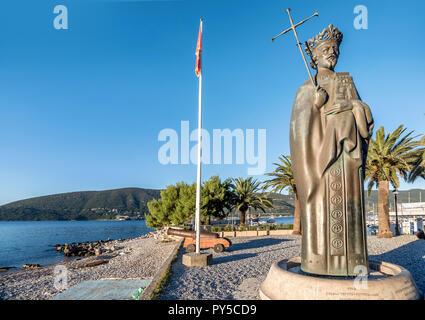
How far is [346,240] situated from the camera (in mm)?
5902

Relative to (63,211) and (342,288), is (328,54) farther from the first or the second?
(63,211)

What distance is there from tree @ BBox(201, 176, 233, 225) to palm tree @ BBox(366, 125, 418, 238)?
1440 cm

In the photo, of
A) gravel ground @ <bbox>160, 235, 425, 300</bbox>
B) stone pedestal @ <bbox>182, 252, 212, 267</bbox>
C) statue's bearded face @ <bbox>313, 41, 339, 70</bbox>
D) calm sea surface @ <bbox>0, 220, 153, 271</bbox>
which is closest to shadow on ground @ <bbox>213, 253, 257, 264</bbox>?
gravel ground @ <bbox>160, 235, 425, 300</bbox>

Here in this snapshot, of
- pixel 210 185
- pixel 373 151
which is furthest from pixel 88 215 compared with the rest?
pixel 373 151

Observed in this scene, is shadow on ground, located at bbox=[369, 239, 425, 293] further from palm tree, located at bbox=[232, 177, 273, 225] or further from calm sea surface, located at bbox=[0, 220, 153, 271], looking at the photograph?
calm sea surface, located at bbox=[0, 220, 153, 271]

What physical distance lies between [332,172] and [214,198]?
75.7ft

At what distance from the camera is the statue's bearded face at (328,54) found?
22.0 feet

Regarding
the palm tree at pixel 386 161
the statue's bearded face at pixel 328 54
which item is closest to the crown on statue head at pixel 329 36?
the statue's bearded face at pixel 328 54

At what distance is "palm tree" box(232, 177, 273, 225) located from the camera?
30922 mm

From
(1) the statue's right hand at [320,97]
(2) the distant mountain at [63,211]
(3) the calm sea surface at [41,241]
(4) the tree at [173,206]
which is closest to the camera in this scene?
(1) the statue's right hand at [320,97]

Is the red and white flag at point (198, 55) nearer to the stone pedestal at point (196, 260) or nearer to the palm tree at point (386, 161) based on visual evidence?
the stone pedestal at point (196, 260)

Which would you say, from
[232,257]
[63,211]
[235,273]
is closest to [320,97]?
[235,273]
